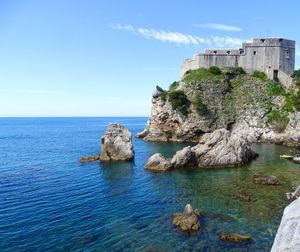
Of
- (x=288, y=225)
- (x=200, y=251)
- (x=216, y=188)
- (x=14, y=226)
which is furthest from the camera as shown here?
(x=216, y=188)

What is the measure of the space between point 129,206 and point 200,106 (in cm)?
5305

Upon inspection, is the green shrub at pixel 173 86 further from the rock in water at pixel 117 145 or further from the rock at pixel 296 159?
the rock at pixel 296 159

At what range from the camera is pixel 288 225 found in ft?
29.5

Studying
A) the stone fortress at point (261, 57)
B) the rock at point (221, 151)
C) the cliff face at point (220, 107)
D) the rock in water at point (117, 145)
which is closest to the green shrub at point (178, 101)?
the cliff face at point (220, 107)

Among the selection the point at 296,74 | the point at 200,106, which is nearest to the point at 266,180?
the point at 200,106

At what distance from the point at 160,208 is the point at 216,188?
9.12m

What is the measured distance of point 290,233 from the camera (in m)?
8.73

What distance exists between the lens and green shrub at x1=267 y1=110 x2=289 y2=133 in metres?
74.2

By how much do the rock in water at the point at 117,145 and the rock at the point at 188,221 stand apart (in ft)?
92.9

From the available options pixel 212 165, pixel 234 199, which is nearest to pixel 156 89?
pixel 212 165

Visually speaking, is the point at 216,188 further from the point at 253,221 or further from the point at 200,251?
the point at 200,251

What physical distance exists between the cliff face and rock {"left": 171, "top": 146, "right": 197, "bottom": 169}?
30.9 m

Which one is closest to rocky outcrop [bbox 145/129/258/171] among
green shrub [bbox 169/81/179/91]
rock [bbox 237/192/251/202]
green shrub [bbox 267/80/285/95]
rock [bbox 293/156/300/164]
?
rock [bbox 293/156/300/164]

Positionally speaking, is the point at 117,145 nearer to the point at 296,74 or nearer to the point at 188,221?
the point at 188,221
